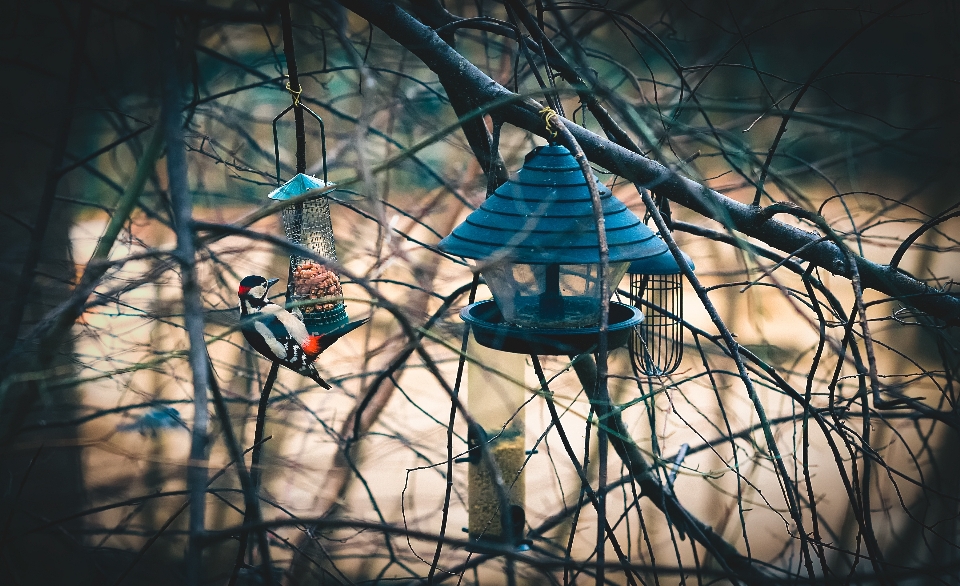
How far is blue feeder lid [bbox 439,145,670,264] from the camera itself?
1448 mm

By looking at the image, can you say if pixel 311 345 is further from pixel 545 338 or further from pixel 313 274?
pixel 545 338

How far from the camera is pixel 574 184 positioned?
1533 mm

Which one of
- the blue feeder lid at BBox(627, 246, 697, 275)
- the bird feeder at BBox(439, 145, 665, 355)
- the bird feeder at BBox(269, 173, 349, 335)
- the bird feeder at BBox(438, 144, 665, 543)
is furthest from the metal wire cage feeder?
the blue feeder lid at BBox(627, 246, 697, 275)

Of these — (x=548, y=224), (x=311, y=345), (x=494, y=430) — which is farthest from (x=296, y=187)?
(x=494, y=430)

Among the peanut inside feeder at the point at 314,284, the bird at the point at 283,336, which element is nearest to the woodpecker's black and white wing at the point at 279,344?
the bird at the point at 283,336

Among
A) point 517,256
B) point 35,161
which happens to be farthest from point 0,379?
point 35,161

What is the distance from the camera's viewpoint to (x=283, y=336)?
188 centimetres

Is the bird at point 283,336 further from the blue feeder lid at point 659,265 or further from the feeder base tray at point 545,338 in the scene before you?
the blue feeder lid at point 659,265

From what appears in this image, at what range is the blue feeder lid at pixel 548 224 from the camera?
4.75ft

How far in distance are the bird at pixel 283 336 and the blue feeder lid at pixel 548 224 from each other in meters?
0.49

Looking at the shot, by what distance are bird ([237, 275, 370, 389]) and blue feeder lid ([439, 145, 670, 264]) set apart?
49 centimetres

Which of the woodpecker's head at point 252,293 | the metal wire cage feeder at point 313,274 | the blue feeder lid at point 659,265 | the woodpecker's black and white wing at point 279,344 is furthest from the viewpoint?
the metal wire cage feeder at point 313,274

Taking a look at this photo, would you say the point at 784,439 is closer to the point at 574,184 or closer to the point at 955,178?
the point at 955,178

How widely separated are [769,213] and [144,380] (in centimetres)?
358
